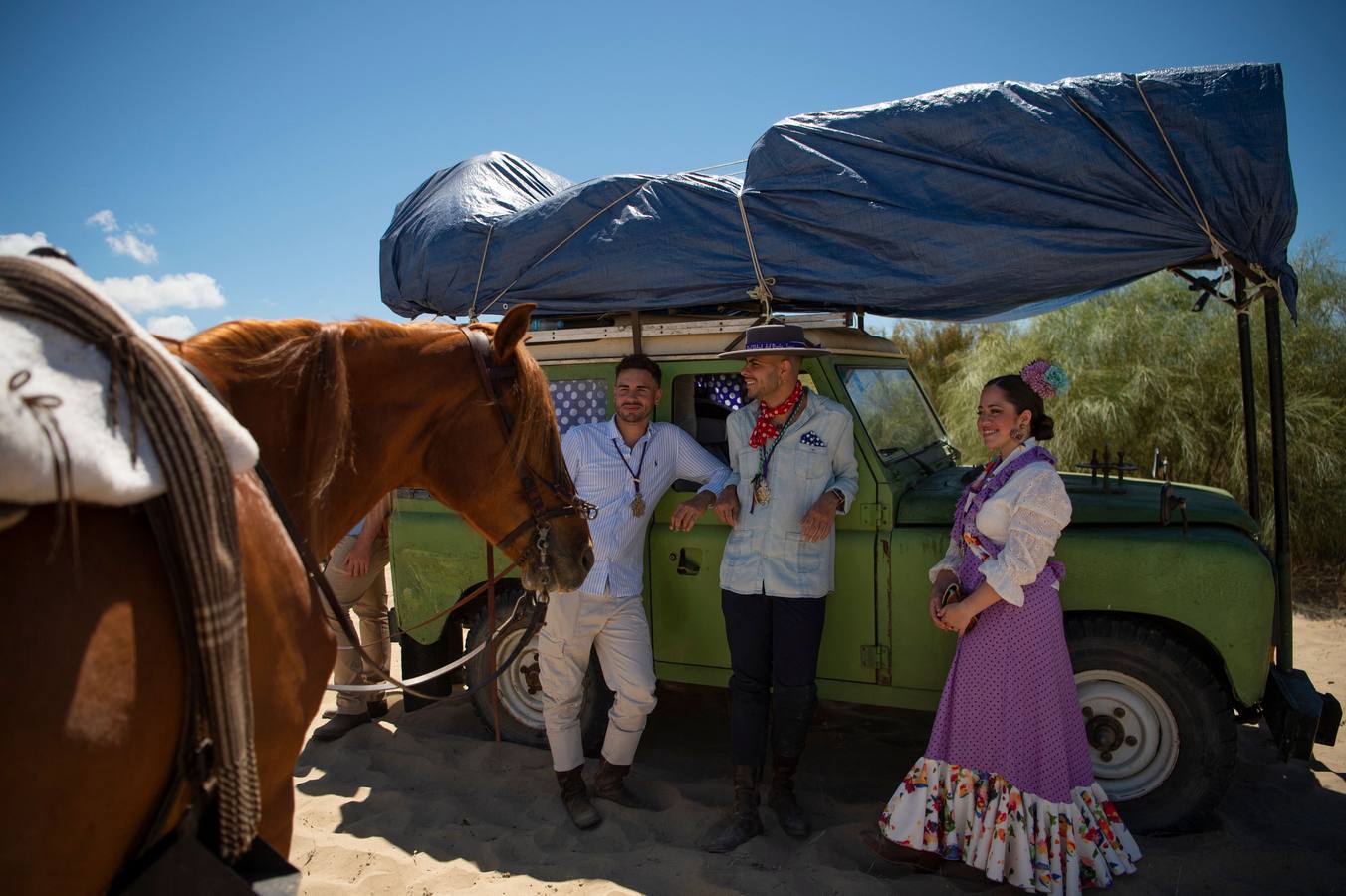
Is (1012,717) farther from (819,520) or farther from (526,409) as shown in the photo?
(526,409)

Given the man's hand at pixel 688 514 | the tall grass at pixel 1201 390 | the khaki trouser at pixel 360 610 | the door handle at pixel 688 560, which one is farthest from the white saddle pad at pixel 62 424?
the tall grass at pixel 1201 390

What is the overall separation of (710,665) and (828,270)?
203 centimetres

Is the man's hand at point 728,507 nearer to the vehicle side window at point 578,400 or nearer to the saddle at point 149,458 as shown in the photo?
the vehicle side window at point 578,400

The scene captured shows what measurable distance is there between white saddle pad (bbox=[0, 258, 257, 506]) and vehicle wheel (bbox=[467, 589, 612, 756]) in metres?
3.21

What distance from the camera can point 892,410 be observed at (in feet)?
15.2

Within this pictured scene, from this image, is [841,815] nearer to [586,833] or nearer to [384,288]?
[586,833]

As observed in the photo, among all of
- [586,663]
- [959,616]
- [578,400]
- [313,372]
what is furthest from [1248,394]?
[313,372]

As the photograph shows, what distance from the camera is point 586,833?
12.3 ft

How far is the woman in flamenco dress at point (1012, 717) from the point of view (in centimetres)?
308

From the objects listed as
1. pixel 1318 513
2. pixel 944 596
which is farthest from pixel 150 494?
pixel 1318 513

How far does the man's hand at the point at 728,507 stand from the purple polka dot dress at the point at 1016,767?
1.02 metres

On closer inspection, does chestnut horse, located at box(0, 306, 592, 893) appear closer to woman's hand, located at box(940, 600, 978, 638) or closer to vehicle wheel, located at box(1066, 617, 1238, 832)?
woman's hand, located at box(940, 600, 978, 638)

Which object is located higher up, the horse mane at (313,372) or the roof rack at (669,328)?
the roof rack at (669,328)

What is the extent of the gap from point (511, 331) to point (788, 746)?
2289 mm
